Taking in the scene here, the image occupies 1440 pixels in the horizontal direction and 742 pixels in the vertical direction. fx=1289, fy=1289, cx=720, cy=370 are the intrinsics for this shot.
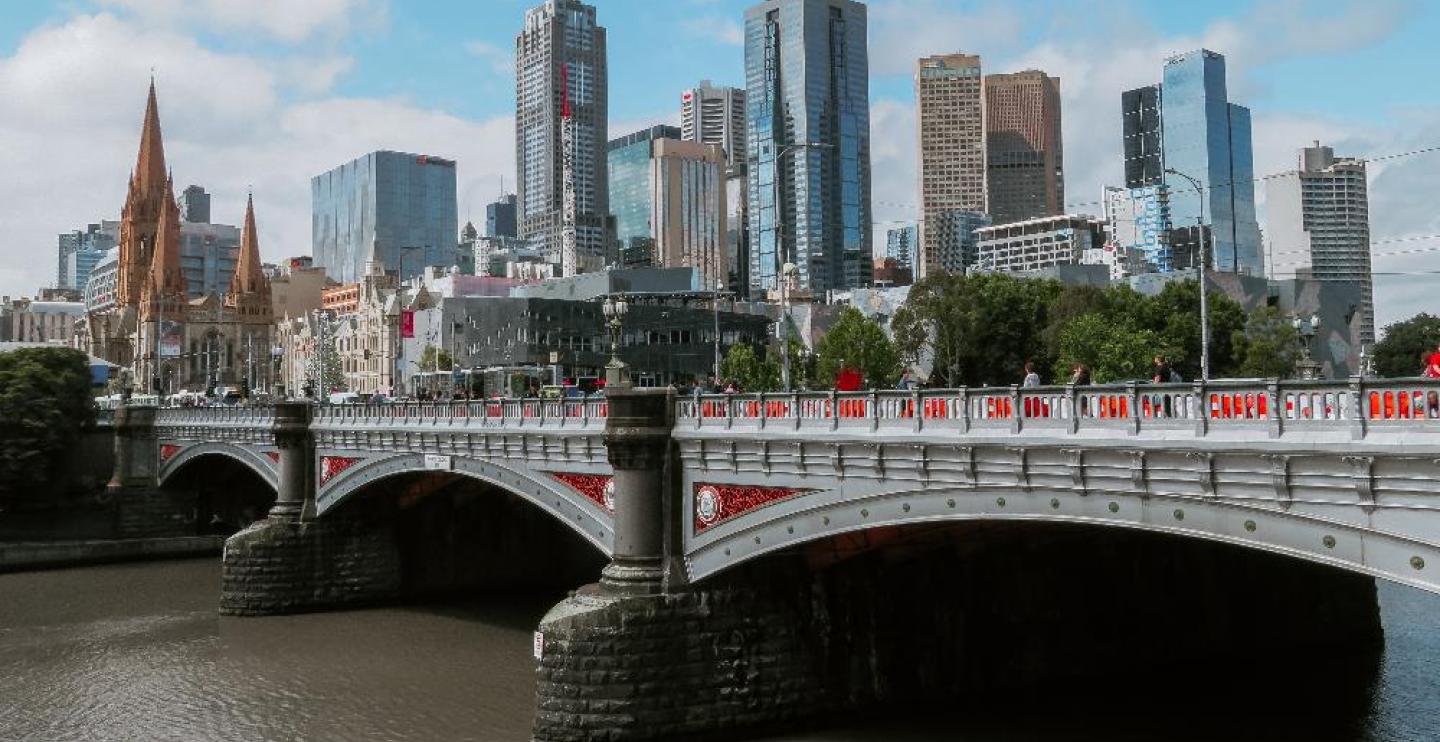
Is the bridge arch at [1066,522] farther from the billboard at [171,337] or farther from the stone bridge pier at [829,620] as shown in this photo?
the billboard at [171,337]

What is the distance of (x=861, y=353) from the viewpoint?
7675cm

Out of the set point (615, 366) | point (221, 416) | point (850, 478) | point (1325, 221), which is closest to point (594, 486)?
point (615, 366)

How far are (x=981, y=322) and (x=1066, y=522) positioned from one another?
59.2 meters

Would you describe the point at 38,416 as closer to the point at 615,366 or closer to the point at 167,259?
the point at 615,366

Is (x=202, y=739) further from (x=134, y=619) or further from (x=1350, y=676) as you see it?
(x=1350, y=676)

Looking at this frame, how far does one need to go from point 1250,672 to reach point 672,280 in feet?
355

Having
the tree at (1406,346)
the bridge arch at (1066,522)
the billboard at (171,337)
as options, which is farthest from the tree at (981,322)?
the billboard at (171,337)

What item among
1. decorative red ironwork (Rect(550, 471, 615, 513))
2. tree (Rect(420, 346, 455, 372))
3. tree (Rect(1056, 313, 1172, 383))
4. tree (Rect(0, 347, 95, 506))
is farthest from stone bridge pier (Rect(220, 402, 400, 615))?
tree (Rect(420, 346, 455, 372))

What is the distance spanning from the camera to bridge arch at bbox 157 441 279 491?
169 ft

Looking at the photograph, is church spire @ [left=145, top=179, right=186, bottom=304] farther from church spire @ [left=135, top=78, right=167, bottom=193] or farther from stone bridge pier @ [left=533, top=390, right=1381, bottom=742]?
stone bridge pier @ [left=533, top=390, right=1381, bottom=742]

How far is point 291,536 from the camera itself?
1783 inches

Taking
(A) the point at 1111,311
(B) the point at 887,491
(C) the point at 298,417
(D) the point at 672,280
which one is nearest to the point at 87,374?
(C) the point at 298,417

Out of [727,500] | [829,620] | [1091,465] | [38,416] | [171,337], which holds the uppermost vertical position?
[171,337]

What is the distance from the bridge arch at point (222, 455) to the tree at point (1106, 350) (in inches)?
1419
